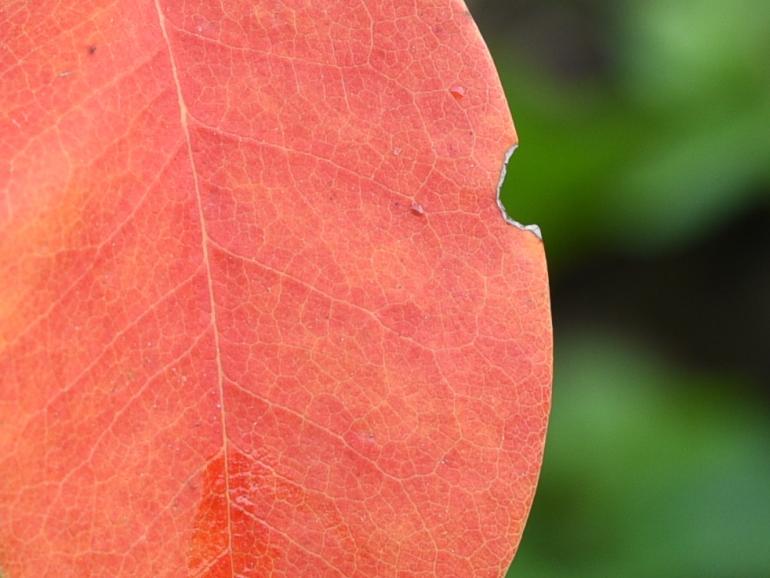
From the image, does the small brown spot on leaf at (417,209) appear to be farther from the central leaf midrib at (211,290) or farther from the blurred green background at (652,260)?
the blurred green background at (652,260)

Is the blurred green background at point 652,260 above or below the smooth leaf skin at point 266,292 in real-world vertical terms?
below

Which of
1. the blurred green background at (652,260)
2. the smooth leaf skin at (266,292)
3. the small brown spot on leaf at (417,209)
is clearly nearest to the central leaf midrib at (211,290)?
the smooth leaf skin at (266,292)

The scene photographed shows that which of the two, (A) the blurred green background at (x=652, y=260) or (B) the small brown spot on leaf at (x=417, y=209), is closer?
(B) the small brown spot on leaf at (x=417, y=209)

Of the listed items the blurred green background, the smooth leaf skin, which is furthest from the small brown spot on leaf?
the blurred green background

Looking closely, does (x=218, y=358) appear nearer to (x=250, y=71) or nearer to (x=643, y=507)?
(x=250, y=71)

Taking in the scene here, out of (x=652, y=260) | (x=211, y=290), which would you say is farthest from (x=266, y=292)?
(x=652, y=260)

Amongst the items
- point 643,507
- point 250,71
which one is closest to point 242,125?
point 250,71
